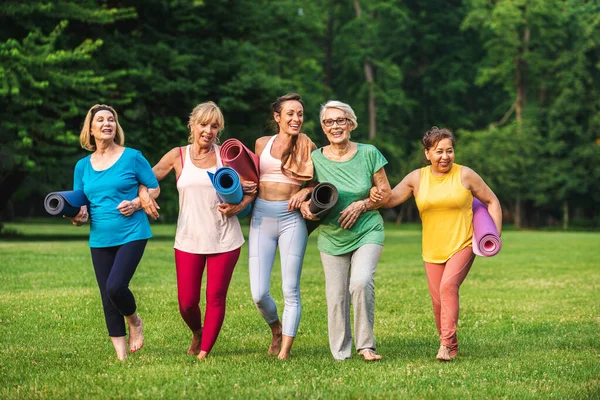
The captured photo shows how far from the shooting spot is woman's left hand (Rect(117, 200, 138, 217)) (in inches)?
320

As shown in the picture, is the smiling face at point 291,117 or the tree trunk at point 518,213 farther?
the tree trunk at point 518,213

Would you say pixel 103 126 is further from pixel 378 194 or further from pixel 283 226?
pixel 378 194

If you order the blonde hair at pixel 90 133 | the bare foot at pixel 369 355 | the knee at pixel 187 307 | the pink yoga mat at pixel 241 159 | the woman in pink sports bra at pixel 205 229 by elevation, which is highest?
the blonde hair at pixel 90 133

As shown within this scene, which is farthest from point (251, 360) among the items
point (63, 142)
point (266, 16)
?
point (266, 16)

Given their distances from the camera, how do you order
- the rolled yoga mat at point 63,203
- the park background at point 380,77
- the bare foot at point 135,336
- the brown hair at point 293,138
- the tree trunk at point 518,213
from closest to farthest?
the rolled yoga mat at point 63,203 < the brown hair at point 293,138 < the bare foot at point 135,336 < the park background at point 380,77 < the tree trunk at point 518,213

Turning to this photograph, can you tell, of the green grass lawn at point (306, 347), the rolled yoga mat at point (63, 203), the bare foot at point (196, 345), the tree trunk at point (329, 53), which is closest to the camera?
the green grass lawn at point (306, 347)

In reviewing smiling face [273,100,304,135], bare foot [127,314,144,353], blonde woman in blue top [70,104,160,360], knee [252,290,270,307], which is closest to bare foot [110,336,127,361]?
blonde woman in blue top [70,104,160,360]

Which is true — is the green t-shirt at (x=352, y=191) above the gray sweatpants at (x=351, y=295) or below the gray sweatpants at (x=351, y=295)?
above

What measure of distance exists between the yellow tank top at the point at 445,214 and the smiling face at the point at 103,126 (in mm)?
2782

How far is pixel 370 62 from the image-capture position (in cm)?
6462

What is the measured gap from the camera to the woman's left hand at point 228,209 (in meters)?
8.18

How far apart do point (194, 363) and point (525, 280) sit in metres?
11.4

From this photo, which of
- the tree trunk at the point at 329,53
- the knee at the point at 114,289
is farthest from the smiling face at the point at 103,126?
the tree trunk at the point at 329,53

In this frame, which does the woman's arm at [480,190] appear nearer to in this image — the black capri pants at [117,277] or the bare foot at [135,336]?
the black capri pants at [117,277]
